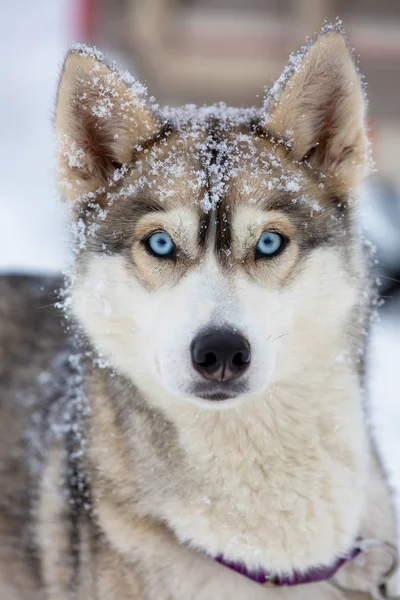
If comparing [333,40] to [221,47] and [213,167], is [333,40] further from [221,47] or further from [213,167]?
[221,47]

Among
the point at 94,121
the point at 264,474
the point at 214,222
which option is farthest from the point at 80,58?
the point at 264,474

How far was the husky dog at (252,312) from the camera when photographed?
6.06 feet

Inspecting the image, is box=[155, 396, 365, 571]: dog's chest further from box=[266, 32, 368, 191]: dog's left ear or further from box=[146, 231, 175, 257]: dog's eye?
box=[266, 32, 368, 191]: dog's left ear

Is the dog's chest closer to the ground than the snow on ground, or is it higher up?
closer to the ground

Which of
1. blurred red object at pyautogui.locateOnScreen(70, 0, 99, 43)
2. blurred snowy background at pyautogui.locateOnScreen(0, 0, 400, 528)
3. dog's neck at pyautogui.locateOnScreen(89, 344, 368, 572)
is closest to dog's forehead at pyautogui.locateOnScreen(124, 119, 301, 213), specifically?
dog's neck at pyautogui.locateOnScreen(89, 344, 368, 572)

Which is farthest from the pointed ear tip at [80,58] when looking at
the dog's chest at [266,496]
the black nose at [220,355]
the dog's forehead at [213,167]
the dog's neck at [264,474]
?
the dog's chest at [266,496]

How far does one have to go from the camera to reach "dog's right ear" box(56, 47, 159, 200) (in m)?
1.89

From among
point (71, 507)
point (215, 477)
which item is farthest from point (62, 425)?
point (215, 477)

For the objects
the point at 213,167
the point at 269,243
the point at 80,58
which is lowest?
the point at 269,243

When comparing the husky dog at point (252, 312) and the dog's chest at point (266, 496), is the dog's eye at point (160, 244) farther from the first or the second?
the dog's chest at point (266, 496)

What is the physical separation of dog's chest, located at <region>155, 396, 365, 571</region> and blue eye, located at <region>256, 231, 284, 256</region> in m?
0.44

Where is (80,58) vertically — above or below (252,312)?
above

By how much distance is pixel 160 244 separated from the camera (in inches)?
73.9

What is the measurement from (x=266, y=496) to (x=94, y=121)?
43.2 inches
